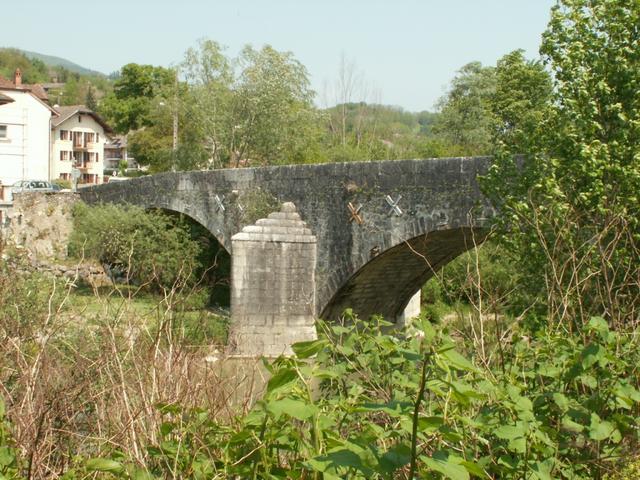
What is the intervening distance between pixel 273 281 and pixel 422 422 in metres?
13.0

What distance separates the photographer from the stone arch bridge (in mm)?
14516

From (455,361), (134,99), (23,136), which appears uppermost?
(134,99)

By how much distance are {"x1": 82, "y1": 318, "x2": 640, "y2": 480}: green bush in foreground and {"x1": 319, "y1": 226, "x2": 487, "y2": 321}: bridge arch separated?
Answer: 33.3 feet

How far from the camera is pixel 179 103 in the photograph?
33.9 m

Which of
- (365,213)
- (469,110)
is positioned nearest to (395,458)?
(365,213)

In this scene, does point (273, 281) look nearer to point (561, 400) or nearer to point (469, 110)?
point (561, 400)

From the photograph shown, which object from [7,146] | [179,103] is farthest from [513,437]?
[7,146]

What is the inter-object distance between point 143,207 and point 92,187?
168 inches

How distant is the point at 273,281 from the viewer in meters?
16.1

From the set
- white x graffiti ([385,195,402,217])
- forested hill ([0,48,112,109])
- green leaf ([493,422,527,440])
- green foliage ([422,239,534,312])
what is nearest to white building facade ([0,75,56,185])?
green foliage ([422,239,534,312])

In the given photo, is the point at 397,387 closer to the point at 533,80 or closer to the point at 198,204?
the point at 198,204

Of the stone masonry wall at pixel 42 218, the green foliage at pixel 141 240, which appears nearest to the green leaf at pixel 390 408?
the green foliage at pixel 141 240

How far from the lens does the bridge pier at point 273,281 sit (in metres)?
15.9

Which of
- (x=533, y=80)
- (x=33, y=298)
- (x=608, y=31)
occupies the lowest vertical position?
(x=33, y=298)
